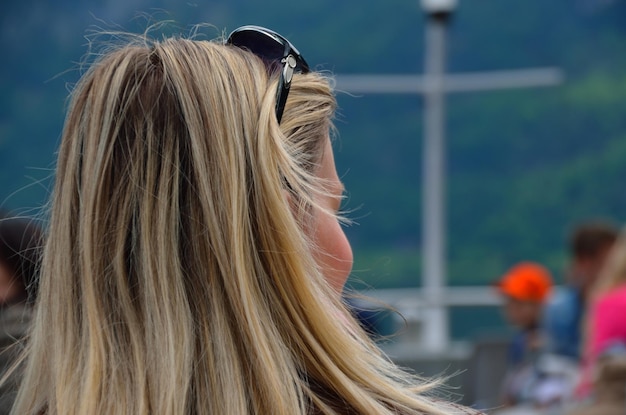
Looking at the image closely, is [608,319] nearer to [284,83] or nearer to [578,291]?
[578,291]

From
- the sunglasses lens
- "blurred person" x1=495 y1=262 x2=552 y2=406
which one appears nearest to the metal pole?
"blurred person" x1=495 y1=262 x2=552 y2=406

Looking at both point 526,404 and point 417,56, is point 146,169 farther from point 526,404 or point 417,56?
point 417,56

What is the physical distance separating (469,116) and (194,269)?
9.78 meters

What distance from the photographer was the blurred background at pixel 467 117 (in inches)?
393

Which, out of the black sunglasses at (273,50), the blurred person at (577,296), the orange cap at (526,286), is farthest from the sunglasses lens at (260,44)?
the orange cap at (526,286)

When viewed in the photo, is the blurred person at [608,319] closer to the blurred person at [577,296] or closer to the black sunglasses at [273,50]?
the blurred person at [577,296]

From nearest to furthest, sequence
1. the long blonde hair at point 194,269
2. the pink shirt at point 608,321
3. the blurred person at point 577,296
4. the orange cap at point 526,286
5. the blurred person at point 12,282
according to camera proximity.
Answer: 1. the long blonde hair at point 194,269
2. the blurred person at point 12,282
3. the pink shirt at point 608,321
4. the blurred person at point 577,296
5. the orange cap at point 526,286

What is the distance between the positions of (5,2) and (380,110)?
393 cm

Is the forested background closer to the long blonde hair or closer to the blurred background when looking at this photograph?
the blurred background

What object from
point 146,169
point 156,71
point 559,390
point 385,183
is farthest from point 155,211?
point 385,183

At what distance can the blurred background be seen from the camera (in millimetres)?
9977

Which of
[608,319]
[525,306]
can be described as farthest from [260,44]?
[525,306]

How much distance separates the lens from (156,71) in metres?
1.23

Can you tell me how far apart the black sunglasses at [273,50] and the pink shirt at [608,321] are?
8.40 ft
